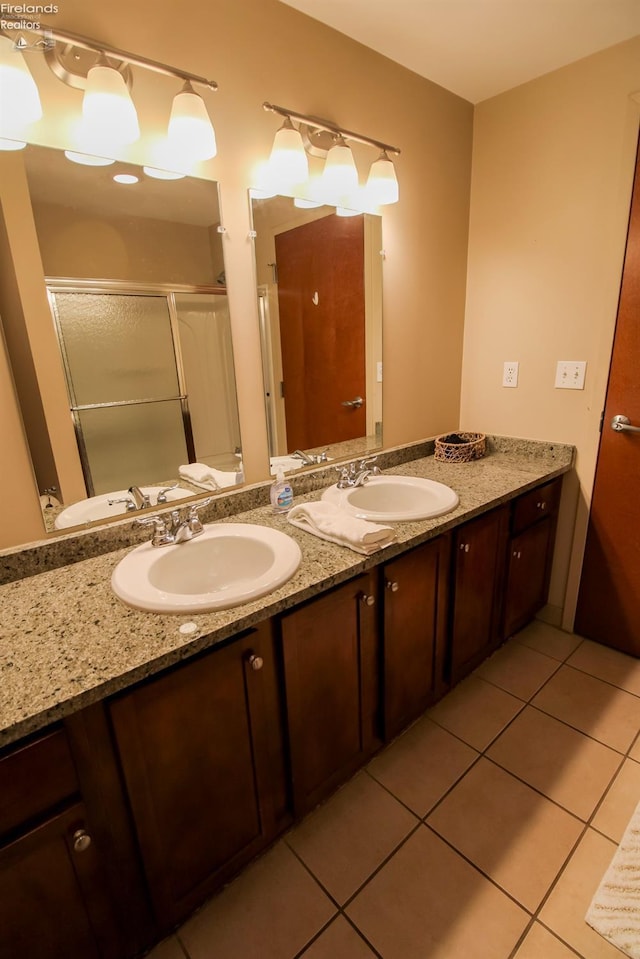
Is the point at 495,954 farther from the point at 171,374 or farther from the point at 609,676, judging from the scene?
the point at 171,374

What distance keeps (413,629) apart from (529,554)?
0.76 m

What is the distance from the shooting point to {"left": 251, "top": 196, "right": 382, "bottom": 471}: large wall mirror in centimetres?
147

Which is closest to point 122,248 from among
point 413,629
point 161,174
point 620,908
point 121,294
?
point 121,294

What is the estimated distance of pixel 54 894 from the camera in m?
0.81

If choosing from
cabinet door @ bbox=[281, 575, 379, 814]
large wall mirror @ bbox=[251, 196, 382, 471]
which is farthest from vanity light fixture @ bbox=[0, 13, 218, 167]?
cabinet door @ bbox=[281, 575, 379, 814]

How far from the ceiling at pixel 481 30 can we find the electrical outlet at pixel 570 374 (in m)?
A: 1.07

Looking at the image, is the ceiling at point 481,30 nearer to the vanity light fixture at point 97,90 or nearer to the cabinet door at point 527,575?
the vanity light fixture at point 97,90

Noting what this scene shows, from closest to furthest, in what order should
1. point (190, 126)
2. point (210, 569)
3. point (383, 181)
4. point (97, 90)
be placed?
point (97, 90) < point (190, 126) < point (210, 569) < point (383, 181)

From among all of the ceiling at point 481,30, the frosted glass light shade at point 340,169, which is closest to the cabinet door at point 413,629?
the frosted glass light shade at point 340,169

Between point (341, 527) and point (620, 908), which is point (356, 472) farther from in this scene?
point (620, 908)

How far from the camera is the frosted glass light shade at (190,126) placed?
1.13 metres

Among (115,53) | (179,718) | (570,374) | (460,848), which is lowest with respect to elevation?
(460,848)

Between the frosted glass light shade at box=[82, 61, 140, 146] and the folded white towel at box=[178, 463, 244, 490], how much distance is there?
855 millimetres

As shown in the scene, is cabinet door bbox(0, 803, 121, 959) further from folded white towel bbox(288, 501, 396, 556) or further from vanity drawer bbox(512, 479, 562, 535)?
vanity drawer bbox(512, 479, 562, 535)
